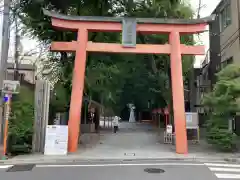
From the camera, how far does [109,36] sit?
62.7ft

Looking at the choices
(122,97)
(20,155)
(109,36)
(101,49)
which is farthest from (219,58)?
(122,97)

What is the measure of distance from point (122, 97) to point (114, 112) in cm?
1136

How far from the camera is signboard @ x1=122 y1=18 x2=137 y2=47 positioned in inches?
554

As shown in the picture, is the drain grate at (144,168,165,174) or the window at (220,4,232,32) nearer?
the drain grate at (144,168,165,174)

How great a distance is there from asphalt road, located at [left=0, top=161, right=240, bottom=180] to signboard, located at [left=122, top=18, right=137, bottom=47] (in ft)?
19.0

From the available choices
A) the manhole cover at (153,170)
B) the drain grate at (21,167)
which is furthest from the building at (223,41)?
the drain grate at (21,167)

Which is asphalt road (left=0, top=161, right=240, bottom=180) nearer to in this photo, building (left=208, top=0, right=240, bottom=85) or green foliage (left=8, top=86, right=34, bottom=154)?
green foliage (left=8, top=86, right=34, bottom=154)

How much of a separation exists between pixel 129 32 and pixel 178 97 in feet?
13.0

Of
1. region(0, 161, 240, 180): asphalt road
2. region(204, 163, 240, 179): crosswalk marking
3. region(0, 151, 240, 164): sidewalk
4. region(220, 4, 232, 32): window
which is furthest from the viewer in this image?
region(220, 4, 232, 32): window

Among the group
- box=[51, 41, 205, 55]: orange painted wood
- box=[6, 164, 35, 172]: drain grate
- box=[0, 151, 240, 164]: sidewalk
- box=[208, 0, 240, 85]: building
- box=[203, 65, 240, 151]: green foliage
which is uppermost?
box=[208, 0, 240, 85]: building

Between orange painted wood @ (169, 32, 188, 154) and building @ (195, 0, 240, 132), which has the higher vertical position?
building @ (195, 0, 240, 132)

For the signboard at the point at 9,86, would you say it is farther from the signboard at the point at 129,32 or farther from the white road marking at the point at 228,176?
the white road marking at the point at 228,176

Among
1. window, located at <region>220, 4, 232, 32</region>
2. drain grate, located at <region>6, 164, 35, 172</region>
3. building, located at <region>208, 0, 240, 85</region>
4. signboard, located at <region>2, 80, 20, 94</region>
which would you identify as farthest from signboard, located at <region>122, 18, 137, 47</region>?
window, located at <region>220, 4, 232, 32</region>

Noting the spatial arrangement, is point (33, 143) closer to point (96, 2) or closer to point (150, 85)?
point (96, 2)
